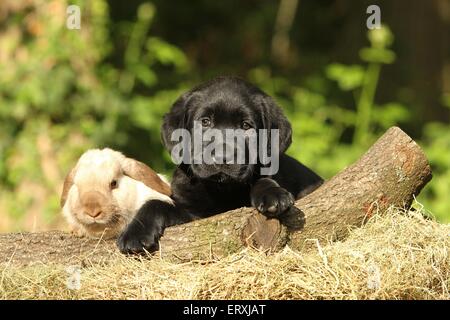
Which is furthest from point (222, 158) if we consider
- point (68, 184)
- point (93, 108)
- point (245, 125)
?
point (93, 108)

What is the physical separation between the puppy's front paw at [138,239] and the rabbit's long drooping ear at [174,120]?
30.8 inches

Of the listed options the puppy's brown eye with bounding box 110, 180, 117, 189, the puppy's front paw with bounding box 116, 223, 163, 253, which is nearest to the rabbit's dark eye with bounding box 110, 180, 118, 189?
the puppy's brown eye with bounding box 110, 180, 117, 189

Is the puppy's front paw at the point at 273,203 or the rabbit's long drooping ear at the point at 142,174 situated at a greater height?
the rabbit's long drooping ear at the point at 142,174

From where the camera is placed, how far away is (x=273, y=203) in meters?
4.93

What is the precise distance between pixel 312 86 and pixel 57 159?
389 cm

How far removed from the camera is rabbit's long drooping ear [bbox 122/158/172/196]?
5.37 meters

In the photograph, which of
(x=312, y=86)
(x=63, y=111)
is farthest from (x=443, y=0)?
(x=63, y=111)

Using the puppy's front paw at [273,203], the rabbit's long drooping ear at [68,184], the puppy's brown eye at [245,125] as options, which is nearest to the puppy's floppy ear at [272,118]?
the puppy's brown eye at [245,125]

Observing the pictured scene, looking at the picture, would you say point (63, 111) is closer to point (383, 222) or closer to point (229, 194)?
point (229, 194)

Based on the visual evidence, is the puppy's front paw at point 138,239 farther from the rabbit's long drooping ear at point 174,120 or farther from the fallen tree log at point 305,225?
the rabbit's long drooping ear at point 174,120

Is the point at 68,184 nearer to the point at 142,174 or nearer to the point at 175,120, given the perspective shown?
the point at 142,174

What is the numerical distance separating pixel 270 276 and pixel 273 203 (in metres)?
0.58

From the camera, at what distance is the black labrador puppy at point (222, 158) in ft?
17.1

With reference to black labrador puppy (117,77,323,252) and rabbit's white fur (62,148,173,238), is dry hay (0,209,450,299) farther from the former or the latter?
black labrador puppy (117,77,323,252)
